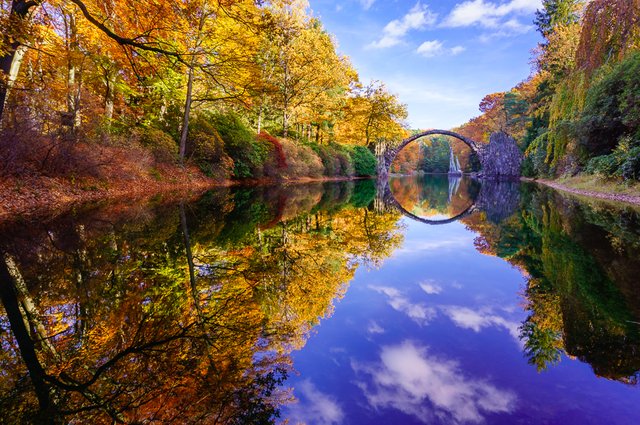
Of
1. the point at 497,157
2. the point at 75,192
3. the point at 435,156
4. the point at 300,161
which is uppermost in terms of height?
the point at 435,156

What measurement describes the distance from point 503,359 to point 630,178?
15316 millimetres

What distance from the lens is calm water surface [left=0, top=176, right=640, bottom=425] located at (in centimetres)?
205

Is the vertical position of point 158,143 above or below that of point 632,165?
above

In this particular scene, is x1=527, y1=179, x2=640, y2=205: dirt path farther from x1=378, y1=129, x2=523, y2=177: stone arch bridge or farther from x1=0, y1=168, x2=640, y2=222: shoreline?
x1=378, y1=129, x2=523, y2=177: stone arch bridge

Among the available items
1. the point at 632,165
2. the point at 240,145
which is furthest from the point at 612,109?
the point at 240,145

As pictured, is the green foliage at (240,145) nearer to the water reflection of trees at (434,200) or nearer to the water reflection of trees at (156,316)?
the water reflection of trees at (434,200)

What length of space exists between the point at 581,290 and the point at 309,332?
317 cm

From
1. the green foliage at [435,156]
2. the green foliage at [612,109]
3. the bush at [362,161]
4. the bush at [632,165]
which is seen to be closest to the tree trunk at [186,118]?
the green foliage at [612,109]

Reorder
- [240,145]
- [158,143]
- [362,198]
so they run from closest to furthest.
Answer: [158,143]
[362,198]
[240,145]

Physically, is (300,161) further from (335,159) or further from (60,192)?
(60,192)

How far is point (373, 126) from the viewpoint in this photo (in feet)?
142

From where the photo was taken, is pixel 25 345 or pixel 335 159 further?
pixel 335 159

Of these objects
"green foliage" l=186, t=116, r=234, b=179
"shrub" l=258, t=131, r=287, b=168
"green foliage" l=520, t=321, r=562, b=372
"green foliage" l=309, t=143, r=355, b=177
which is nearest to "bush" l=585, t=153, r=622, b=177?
"green foliage" l=520, t=321, r=562, b=372

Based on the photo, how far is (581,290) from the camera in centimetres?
382
